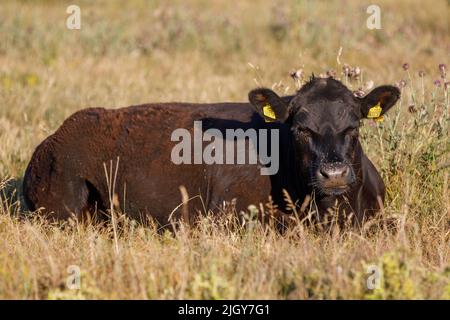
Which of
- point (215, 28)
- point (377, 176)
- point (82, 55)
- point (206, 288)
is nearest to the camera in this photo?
point (206, 288)

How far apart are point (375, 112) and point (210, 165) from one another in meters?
1.40

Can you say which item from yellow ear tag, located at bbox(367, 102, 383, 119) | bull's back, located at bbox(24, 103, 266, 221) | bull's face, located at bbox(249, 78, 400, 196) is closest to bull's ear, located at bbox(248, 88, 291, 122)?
bull's face, located at bbox(249, 78, 400, 196)

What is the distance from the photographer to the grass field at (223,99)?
492 centimetres

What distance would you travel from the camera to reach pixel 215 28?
1627cm

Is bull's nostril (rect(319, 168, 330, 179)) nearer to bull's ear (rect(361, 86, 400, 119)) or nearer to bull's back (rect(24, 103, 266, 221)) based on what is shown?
bull's ear (rect(361, 86, 400, 119))

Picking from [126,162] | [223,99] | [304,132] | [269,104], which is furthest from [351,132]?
[223,99]

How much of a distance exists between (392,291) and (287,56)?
1000cm

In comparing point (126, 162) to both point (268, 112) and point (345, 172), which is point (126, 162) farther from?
point (345, 172)

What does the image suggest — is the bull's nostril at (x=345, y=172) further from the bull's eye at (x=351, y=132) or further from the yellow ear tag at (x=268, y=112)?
the yellow ear tag at (x=268, y=112)

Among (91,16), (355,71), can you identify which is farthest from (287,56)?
(355,71)

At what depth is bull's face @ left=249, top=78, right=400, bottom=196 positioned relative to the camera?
20.3ft

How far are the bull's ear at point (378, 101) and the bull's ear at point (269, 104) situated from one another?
62cm

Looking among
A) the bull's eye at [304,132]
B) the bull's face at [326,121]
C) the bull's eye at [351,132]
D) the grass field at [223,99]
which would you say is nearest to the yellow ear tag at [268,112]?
the bull's face at [326,121]

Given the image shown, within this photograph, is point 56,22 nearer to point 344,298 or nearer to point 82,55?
point 82,55
